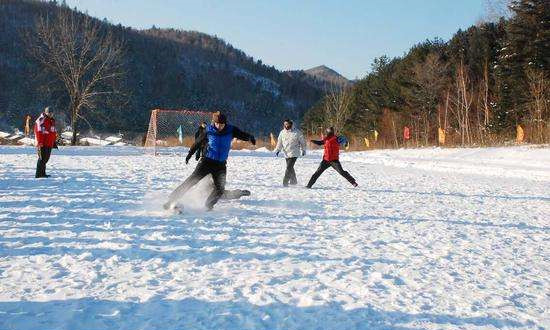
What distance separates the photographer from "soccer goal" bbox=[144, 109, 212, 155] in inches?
1204

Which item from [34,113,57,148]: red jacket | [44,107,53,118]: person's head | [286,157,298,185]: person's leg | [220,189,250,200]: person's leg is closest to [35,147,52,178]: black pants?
[34,113,57,148]: red jacket

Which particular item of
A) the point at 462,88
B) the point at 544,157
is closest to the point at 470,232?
the point at 544,157

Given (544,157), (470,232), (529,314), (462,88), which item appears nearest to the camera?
(529,314)

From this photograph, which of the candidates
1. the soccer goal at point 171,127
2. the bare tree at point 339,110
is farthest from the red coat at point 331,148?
the bare tree at point 339,110

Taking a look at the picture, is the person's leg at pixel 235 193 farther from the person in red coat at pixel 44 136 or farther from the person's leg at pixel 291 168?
the person in red coat at pixel 44 136

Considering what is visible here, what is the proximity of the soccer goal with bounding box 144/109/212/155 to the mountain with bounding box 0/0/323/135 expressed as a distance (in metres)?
75.0

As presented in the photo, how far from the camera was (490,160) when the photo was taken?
24625 millimetres

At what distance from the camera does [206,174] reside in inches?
329

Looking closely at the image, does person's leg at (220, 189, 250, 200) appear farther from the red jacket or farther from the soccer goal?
the soccer goal

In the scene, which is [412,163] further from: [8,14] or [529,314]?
[8,14]

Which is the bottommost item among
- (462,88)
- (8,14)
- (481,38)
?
(462,88)

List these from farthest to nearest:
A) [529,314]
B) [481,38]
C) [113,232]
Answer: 1. [481,38]
2. [113,232]
3. [529,314]

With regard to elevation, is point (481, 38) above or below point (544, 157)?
above

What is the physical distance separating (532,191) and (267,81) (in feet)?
573
